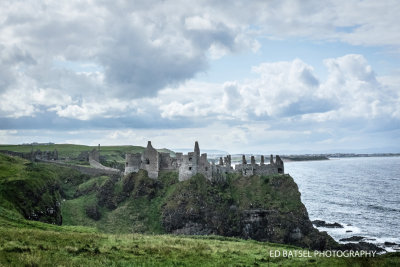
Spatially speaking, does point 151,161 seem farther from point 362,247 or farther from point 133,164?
point 362,247

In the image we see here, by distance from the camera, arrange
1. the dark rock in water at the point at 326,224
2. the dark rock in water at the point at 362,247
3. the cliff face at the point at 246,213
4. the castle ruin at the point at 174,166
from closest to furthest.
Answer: the dark rock in water at the point at 362,247, the cliff face at the point at 246,213, the castle ruin at the point at 174,166, the dark rock in water at the point at 326,224

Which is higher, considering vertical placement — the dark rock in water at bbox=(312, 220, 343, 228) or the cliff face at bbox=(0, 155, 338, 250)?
the cliff face at bbox=(0, 155, 338, 250)

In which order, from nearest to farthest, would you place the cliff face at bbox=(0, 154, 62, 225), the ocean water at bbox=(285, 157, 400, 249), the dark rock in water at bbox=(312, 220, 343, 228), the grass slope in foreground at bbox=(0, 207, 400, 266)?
the grass slope in foreground at bbox=(0, 207, 400, 266) < the cliff face at bbox=(0, 154, 62, 225) < the ocean water at bbox=(285, 157, 400, 249) < the dark rock in water at bbox=(312, 220, 343, 228)

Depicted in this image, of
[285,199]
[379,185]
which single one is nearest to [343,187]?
[379,185]

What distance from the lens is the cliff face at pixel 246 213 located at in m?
72.8

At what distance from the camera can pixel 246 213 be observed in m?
77.9

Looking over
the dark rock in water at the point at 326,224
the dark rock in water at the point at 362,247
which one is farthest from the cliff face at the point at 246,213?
the dark rock in water at the point at 326,224

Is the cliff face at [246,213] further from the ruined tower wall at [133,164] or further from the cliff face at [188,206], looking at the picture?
the ruined tower wall at [133,164]

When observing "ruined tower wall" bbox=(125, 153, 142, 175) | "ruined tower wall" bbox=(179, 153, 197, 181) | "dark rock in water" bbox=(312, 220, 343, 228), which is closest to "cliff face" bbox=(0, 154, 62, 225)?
"ruined tower wall" bbox=(125, 153, 142, 175)

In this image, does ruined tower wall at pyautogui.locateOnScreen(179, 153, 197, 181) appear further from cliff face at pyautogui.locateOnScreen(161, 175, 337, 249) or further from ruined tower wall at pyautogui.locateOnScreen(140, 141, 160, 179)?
ruined tower wall at pyautogui.locateOnScreen(140, 141, 160, 179)

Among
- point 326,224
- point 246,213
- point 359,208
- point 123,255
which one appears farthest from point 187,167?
point 359,208

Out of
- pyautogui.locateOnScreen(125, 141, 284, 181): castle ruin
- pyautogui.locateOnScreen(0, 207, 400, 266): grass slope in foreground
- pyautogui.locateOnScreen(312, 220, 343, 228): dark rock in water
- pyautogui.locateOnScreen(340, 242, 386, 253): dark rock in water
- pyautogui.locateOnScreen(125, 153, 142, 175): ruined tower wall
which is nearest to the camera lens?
pyautogui.locateOnScreen(0, 207, 400, 266): grass slope in foreground

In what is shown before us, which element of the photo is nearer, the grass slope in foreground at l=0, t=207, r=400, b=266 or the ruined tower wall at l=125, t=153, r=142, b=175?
the grass slope in foreground at l=0, t=207, r=400, b=266

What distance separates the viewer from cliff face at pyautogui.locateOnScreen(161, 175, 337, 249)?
239 ft
